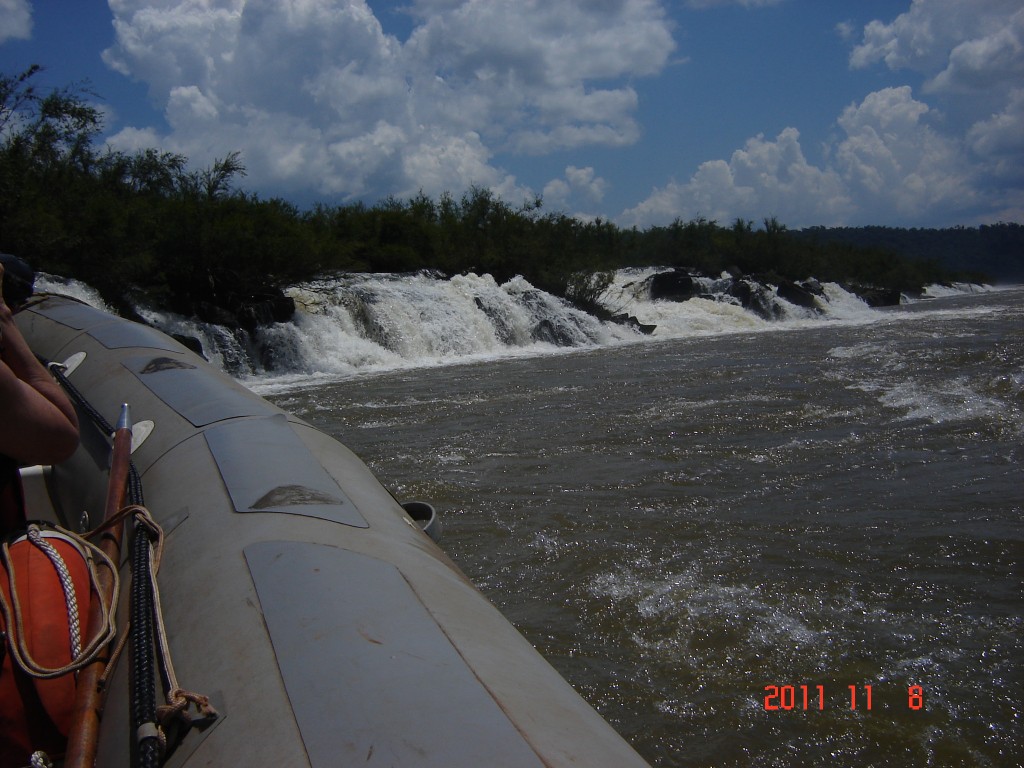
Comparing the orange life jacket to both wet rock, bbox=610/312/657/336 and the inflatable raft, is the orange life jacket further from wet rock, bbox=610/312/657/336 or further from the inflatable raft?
wet rock, bbox=610/312/657/336

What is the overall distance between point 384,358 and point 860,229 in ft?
565

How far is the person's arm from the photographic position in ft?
4.77

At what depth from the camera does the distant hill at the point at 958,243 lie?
120688 millimetres

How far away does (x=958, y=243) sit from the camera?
14575 centimetres

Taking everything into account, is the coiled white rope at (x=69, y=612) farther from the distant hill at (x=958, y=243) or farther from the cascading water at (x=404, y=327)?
the distant hill at (x=958, y=243)

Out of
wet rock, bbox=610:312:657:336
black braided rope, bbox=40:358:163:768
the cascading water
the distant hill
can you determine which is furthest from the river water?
the distant hill

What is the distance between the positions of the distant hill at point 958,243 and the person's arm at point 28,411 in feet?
403

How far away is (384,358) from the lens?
53.6 ft

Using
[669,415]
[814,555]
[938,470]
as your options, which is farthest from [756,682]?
[669,415]

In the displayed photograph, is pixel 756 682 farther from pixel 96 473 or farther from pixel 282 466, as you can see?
pixel 96 473
